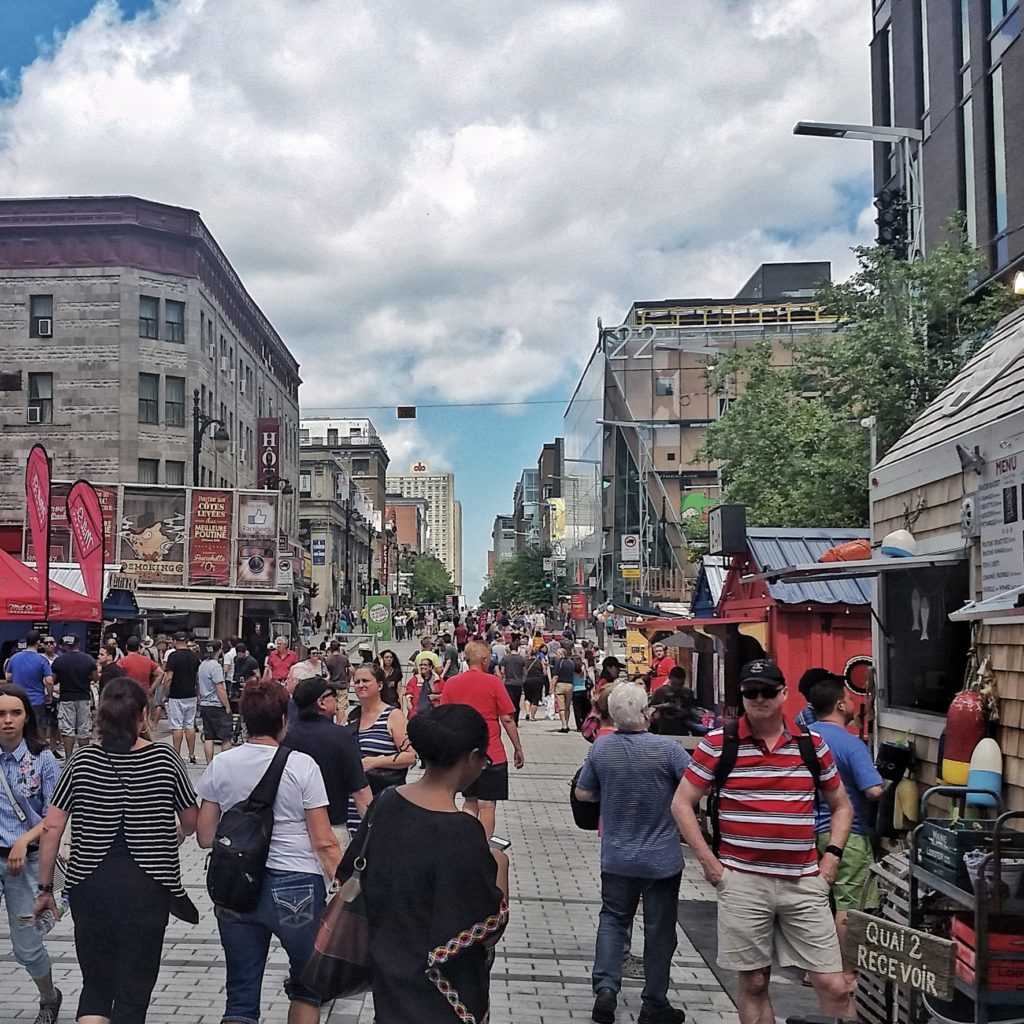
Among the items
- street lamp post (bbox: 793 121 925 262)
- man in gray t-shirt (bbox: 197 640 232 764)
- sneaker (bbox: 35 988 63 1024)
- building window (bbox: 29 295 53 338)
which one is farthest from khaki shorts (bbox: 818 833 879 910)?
building window (bbox: 29 295 53 338)

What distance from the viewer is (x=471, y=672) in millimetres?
9562

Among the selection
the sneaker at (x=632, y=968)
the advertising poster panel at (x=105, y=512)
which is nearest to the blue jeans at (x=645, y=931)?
the sneaker at (x=632, y=968)

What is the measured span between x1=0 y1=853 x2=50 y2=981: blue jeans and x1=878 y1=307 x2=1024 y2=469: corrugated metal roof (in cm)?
573

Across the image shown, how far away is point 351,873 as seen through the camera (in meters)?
3.60

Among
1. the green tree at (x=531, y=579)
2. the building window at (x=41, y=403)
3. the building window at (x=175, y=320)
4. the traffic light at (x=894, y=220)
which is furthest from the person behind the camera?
the green tree at (x=531, y=579)

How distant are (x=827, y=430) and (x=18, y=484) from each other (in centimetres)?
3041

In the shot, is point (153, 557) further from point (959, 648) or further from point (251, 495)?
point (959, 648)

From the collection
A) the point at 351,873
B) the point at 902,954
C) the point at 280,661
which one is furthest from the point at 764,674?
the point at 280,661

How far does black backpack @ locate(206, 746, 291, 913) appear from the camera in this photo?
4.75m

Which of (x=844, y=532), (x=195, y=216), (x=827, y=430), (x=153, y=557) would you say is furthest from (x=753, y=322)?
(x=844, y=532)

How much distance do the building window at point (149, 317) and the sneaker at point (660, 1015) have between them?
134 feet

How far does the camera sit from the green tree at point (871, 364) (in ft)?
65.2

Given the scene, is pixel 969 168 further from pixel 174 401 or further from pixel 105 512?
pixel 174 401

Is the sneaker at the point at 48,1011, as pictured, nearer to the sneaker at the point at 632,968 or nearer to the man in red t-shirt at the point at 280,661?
the sneaker at the point at 632,968
